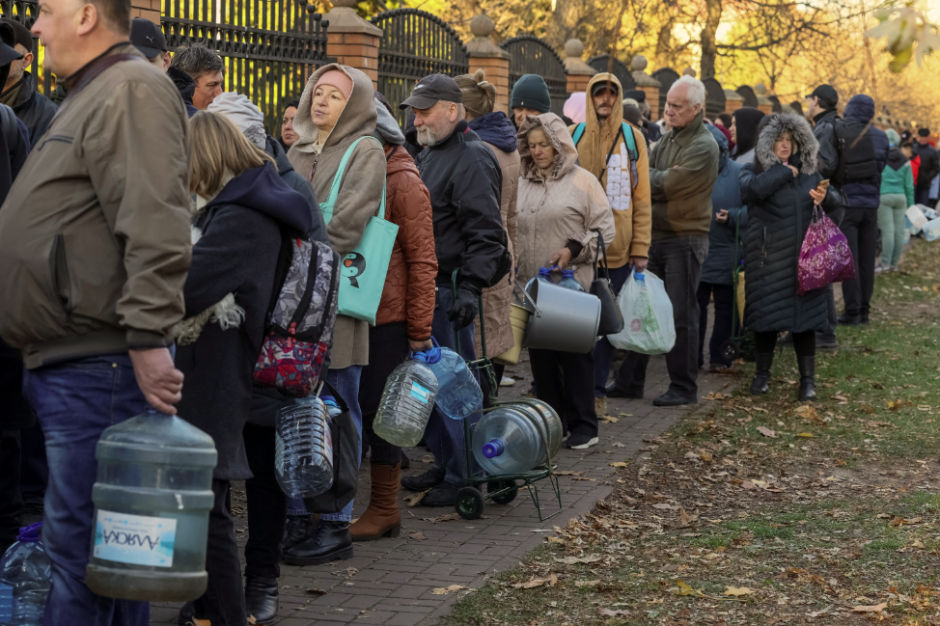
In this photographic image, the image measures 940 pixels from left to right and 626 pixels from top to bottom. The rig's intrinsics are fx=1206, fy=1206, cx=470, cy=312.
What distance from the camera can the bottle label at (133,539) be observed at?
3.10m

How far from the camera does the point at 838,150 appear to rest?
460 inches

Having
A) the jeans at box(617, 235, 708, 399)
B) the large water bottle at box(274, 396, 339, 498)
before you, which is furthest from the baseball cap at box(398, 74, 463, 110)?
the jeans at box(617, 235, 708, 399)

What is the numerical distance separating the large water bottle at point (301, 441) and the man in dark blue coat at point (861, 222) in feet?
31.4

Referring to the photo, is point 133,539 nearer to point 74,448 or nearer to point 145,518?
point 145,518

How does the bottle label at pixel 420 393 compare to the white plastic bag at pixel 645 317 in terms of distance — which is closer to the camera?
the bottle label at pixel 420 393

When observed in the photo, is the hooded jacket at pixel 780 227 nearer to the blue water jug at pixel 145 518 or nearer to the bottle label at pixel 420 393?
the bottle label at pixel 420 393

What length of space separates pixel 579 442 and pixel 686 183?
231 centimetres

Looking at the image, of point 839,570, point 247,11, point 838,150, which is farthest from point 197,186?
point 838,150

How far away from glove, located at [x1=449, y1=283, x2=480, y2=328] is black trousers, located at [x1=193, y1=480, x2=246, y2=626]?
2111 mm

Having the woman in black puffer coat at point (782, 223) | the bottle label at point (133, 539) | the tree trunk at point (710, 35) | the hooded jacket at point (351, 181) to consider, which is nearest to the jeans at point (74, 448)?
the bottle label at point (133, 539)

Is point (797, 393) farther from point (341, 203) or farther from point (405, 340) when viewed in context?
point (341, 203)

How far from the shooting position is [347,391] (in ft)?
17.4

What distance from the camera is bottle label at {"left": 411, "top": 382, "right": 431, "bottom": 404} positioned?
214 inches

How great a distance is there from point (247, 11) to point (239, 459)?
573 centimetres
